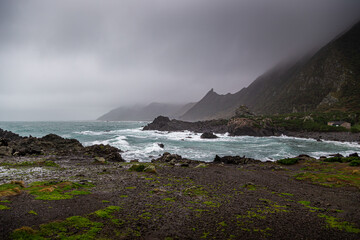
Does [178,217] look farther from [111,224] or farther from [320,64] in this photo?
[320,64]

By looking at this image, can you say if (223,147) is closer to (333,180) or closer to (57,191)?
(333,180)

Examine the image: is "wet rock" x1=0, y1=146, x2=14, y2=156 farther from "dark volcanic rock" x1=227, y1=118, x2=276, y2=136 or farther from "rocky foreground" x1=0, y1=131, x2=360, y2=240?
"dark volcanic rock" x1=227, y1=118, x2=276, y2=136

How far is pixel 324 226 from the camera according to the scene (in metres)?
9.83

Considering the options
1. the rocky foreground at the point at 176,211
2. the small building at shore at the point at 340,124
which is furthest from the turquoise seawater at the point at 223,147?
the small building at shore at the point at 340,124

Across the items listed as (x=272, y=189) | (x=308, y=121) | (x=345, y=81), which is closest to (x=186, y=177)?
(x=272, y=189)

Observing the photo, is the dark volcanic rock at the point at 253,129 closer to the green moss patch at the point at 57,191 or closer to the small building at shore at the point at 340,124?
the small building at shore at the point at 340,124

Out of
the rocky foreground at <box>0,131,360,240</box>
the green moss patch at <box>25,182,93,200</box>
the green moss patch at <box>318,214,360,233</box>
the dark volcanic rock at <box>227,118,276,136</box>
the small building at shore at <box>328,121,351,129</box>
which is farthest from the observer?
the dark volcanic rock at <box>227,118,276,136</box>

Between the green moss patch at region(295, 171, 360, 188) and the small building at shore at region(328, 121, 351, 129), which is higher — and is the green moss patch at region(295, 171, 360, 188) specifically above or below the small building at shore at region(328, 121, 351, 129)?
below

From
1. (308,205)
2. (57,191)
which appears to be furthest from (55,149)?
(308,205)

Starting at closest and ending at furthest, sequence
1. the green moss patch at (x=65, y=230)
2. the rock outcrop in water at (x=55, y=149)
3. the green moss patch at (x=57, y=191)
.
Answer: the green moss patch at (x=65, y=230), the green moss patch at (x=57, y=191), the rock outcrop in water at (x=55, y=149)

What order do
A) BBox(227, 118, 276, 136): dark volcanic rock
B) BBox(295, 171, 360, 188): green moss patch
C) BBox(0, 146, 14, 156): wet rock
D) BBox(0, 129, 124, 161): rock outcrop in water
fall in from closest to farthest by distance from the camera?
BBox(295, 171, 360, 188): green moss patch
BBox(0, 146, 14, 156): wet rock
BBox(0, 129, 124, 161): rock outcrop in water
BBox(227, 118, 276, 136): dark volcanic rock

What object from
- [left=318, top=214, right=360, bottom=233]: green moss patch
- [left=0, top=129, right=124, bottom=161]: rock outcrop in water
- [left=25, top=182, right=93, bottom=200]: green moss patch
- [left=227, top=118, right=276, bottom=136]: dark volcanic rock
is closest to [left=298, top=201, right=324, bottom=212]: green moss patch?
[left=318, top=214, right=360, bottom=233]: green moss patch

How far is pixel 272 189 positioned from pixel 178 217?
11665 millimetres

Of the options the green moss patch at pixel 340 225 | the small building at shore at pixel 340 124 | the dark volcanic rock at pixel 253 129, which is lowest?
the green moss patch at pixel 340 225
